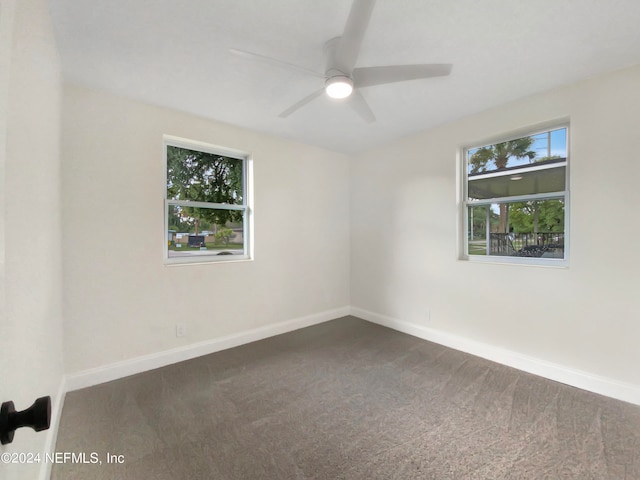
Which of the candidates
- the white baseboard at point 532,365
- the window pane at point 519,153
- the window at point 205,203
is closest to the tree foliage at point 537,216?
the window pane at point 519,153

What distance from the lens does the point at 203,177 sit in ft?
10.4

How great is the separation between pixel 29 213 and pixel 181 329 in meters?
1.89

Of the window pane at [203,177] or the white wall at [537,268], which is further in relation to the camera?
the window pane at [203,177]

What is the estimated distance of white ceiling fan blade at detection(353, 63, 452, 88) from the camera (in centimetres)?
170

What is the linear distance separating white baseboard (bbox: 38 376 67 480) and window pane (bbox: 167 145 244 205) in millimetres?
1801

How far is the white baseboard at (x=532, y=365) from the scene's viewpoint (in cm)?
218

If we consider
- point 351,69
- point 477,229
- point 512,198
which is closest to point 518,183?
point 512,198

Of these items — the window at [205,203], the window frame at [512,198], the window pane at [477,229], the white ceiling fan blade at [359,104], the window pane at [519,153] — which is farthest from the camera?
the window pane at [477,229]

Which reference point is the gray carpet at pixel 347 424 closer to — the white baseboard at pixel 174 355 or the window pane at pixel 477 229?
the white baseboard at pixel 174 355

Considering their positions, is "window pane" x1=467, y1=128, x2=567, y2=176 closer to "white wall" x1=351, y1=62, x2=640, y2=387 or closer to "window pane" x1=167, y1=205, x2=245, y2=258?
"white wall" x1=351, y1=62, x2=640, y2=387

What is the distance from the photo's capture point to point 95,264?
2420 mm

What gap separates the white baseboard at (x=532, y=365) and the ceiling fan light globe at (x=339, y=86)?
277 cm

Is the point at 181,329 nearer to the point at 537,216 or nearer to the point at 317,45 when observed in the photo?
the point at 317,45

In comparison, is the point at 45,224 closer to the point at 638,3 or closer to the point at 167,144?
the point at 167,144
